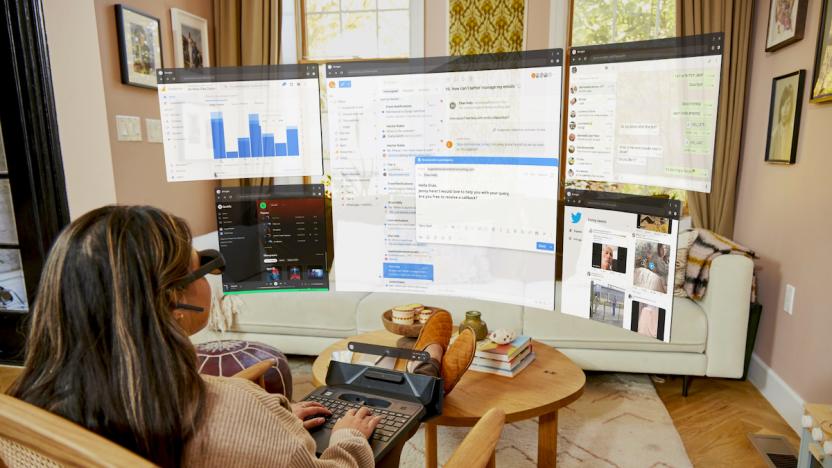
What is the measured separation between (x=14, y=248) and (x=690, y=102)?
3.12 m

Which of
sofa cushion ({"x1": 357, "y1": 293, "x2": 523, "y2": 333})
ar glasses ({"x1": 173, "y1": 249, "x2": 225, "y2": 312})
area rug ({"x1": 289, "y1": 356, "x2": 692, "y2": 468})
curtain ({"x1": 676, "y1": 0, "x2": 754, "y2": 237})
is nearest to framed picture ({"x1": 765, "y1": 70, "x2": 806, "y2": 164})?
curtain ({"x1": 676, "y1": 0, "x2": 754, "y2": 237})

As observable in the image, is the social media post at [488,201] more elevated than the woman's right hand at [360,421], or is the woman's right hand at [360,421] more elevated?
the social media post at [488,201]

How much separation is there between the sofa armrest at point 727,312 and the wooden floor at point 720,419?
0.14 metres

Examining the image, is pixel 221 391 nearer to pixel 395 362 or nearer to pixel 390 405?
pixel 390 405

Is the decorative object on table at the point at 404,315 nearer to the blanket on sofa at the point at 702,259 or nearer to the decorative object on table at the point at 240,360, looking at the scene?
the decorative object on table at the point at 240,360

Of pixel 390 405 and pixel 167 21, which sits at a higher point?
pixel 167 21

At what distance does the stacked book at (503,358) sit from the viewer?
1.58 metres

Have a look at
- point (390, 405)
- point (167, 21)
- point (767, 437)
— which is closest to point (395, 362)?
point (390, 405)

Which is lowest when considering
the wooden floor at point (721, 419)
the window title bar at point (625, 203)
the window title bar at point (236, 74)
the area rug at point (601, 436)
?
the wooden floor at point (721, 419)

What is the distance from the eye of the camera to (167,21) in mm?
3135

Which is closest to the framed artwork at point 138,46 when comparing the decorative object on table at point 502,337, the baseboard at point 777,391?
the decorative object on table at point 502,337

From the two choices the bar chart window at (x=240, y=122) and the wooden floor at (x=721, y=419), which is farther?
the wooden floor at (x=721, y=419)

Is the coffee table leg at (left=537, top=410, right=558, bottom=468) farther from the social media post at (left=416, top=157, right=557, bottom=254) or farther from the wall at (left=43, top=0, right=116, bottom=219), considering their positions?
the wall at (left=43, top=0, right=116, bottom=219)

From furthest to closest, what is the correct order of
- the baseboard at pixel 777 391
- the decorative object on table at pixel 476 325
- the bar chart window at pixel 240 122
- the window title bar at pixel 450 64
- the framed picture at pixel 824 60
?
the baseboard at pixel 777 391
the framed picture at pixel 824 60
the decorative object on table at pixel 476 325
the bar chart window at pixel 240 122
the window title bar at pixel 450 64
